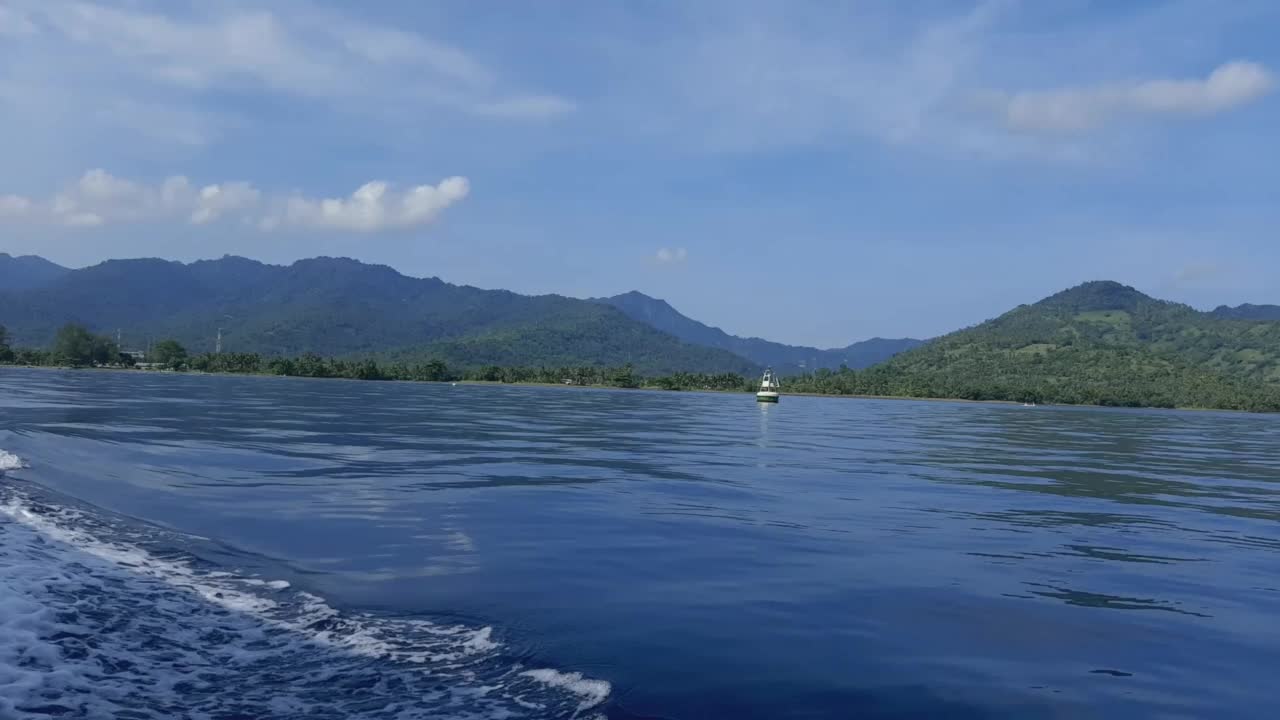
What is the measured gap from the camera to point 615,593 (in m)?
14.6

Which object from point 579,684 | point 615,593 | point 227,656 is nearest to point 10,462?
point 227,656

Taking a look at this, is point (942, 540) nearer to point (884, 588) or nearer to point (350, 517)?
point (884, 588)

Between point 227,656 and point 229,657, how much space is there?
5 cm

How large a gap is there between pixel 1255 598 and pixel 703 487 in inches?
621

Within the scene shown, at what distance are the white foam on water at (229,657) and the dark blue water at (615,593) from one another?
0.15 feet

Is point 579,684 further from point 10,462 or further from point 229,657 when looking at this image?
point 10,462

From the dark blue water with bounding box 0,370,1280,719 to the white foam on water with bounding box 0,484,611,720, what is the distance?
0.05 meters

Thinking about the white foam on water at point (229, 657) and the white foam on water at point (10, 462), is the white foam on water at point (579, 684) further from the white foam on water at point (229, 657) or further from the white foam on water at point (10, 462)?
the white foam on water at point (10, 462)

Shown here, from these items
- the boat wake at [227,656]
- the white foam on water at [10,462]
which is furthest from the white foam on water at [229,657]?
the white foam on water at [10,462]

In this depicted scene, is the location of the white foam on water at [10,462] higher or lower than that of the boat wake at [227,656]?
higher

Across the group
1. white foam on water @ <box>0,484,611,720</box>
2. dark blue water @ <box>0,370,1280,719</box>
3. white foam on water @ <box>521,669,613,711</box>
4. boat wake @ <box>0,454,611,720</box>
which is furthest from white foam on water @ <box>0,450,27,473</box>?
white foam on water @ <box>521,669,613,711</box>

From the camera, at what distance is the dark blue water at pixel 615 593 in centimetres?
996

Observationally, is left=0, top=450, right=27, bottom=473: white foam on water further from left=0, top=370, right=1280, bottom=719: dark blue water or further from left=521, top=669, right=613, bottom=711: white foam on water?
left=521, top=669, right=613, bottom=711: white foam on water

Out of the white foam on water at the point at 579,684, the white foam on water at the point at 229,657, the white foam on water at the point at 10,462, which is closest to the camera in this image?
the white foam on water at the point at 229,657
